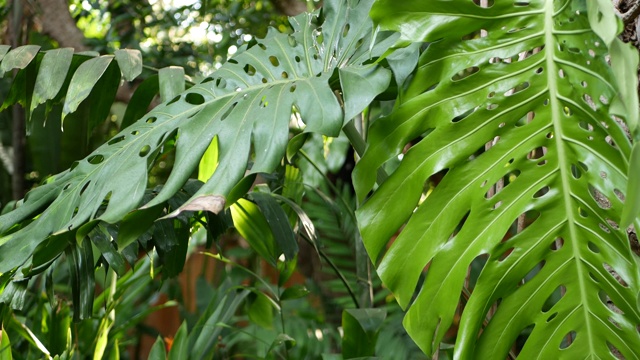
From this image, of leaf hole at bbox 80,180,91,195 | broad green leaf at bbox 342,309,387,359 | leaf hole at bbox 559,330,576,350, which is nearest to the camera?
leaf hole at bbox 80,180,91,195

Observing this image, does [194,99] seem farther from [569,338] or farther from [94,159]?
[569,338]

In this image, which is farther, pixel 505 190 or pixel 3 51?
pixel 3 51

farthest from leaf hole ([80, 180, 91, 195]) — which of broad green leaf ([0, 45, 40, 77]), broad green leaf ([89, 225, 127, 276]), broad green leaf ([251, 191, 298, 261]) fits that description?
broad green leaf ([251, 191, 298, 261])

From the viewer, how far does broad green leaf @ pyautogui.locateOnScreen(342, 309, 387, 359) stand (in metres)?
1.07

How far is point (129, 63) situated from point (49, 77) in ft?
0.34

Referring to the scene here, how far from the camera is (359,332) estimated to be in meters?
1.07

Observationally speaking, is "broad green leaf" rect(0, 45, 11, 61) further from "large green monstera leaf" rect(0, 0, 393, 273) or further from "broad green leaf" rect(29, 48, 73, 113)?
"large green monstera leaf" rect(0, 0, 393, 273)

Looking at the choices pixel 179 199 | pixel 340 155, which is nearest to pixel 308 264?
pixel 340 155

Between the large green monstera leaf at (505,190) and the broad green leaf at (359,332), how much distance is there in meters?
0.32

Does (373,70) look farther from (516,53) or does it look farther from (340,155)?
(340,155)

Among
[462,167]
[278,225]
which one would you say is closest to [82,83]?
[278,225]

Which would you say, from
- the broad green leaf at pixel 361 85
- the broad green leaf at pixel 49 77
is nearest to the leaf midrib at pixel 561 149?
the broad green leaf at pixel 361 85

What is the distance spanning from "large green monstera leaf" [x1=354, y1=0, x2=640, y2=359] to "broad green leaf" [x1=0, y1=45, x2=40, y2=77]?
500 mm

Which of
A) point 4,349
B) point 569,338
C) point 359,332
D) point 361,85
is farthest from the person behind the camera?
Answer: point 4,349
